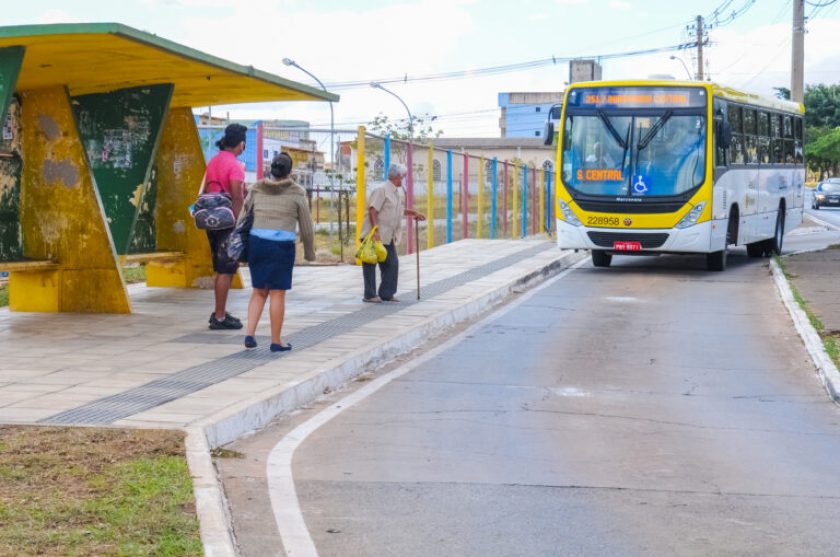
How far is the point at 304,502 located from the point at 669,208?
53.3ft

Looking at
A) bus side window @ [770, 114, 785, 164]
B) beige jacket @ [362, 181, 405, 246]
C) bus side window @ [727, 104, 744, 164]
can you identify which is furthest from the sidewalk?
bus side window @ [770, 114, 785, 164]

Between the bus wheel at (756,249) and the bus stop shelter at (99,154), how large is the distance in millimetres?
14142

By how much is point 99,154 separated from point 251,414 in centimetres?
773

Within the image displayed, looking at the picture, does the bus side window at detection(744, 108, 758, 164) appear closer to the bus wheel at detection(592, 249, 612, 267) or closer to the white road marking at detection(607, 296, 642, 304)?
the bus wheel at detection(592, 249, 612, 267)

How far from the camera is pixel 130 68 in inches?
517

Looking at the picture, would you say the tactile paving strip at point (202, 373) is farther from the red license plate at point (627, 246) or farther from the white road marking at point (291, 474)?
the red license plate at point (627, 246)

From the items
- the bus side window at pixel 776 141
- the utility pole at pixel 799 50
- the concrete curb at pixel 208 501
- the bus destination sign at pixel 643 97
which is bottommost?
the concrete curb at pixel 208 501

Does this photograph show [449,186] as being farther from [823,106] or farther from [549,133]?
[823,106]

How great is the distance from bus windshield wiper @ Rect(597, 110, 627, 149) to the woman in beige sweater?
11.7m

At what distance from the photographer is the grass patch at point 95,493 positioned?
207 inches

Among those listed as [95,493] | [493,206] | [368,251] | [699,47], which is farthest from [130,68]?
[699,47]

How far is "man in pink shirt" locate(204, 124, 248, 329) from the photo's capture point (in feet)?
40.9

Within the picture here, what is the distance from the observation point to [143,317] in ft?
45.6

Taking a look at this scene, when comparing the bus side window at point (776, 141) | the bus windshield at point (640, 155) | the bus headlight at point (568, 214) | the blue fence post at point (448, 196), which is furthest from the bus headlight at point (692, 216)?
the blue fence post at point (448, 196)
